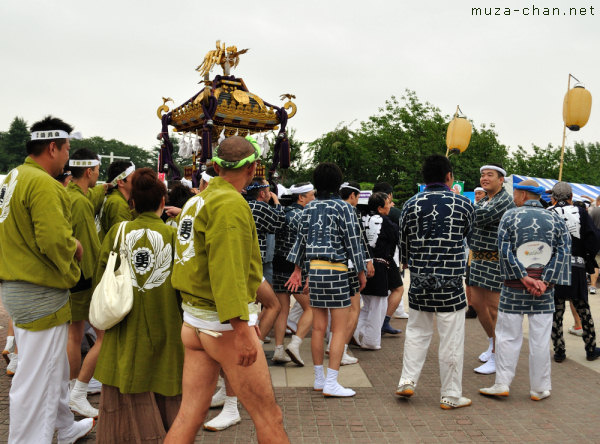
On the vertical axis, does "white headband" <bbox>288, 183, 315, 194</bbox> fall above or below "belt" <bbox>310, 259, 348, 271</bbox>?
above

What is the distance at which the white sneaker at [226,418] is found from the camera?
398 centimetres

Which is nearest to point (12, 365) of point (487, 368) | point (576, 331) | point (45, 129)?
point (45, 129)

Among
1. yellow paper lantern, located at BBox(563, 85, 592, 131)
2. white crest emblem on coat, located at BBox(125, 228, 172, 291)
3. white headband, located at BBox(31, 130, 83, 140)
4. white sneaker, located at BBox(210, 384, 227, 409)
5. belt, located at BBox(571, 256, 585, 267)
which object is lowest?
white sneaker, located at BBox(210, 384, 227, 409)

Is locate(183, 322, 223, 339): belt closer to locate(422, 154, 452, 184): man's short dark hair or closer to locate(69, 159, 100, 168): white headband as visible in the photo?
locate(69, 159, 100, 168): white headband

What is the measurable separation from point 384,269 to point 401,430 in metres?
2.75

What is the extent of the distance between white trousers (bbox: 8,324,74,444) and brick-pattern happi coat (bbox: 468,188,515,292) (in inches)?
161

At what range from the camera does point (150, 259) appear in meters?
3.24

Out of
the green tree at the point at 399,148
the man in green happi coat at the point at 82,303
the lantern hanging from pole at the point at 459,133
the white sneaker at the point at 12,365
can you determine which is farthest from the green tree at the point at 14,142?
the man in green happi coat at the point at 82,303

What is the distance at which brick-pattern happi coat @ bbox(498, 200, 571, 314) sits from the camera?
15.6 feet

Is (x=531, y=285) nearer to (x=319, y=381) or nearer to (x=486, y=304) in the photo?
(x=486, y=304)

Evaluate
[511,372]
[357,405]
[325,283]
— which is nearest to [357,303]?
[325,283]

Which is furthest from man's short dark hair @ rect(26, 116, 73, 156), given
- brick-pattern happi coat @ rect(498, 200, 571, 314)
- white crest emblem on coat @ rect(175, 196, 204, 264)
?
brick-pattern happi coat @ rect(498, 200, 571, 314)

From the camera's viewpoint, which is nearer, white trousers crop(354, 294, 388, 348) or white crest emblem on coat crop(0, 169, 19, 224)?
white crest emblem on coat crop(0, 169, 19, 224)

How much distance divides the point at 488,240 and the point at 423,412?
6.63 ft
